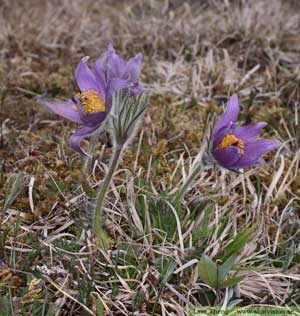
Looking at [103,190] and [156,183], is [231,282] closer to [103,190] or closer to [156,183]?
[103,190]

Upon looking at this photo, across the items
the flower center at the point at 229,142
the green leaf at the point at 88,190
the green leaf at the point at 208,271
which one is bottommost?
the green leaf at the point at 208,271

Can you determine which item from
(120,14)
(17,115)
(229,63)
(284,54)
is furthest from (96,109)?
(120,14)

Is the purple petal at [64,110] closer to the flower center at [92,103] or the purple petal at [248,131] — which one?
the flower center at [92,103]

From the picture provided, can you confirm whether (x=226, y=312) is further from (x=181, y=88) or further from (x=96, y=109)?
(x=181, y=88)

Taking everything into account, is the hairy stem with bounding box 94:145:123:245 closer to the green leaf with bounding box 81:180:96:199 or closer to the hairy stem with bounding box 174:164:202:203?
the green leaf with bounding box 81:180:96:199

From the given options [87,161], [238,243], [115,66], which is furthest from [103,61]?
[238,243]

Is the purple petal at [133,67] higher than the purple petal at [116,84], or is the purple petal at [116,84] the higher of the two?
the purple petal at [116,84]

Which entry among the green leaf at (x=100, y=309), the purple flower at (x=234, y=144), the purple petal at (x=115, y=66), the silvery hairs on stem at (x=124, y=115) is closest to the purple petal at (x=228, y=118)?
the purple flower at (x=234, y=144)
